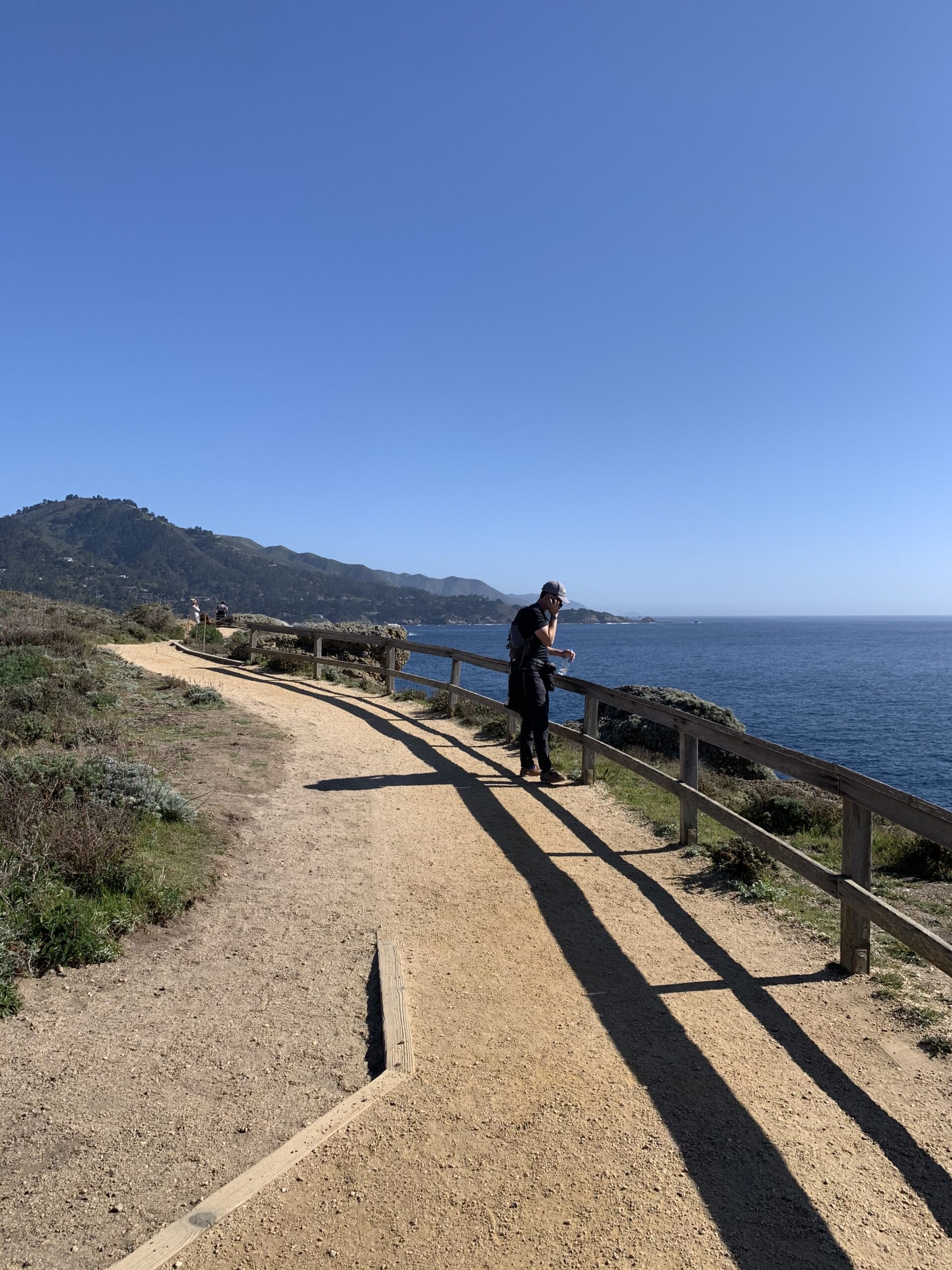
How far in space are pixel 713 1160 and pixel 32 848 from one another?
4.45 meters

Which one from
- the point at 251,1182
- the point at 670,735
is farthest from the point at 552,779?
the point at 670,735

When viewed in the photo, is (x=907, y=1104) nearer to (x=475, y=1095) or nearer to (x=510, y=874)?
(x=475, y=1095)

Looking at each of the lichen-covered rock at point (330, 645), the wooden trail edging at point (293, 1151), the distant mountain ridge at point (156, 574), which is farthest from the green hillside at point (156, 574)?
the wooden trail edging at point (293, 1151)

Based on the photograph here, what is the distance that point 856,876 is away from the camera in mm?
4852

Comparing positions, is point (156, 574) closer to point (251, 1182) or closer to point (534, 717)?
point (534, 717)

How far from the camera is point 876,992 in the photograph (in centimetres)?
467

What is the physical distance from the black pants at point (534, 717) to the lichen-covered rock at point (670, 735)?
6.43m

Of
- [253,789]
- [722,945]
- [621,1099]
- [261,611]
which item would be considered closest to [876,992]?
[722,945]

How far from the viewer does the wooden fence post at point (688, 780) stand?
7.22 m

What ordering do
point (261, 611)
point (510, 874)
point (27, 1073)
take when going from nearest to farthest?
point (27, 1073)
point (510, 874)
point (261, 611)

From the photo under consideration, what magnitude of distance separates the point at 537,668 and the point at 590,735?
43.5 inches

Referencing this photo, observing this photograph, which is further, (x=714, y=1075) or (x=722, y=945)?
(x=722, y=945)

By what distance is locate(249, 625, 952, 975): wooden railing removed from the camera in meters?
4.15

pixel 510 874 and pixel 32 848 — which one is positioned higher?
pixel 32 848
